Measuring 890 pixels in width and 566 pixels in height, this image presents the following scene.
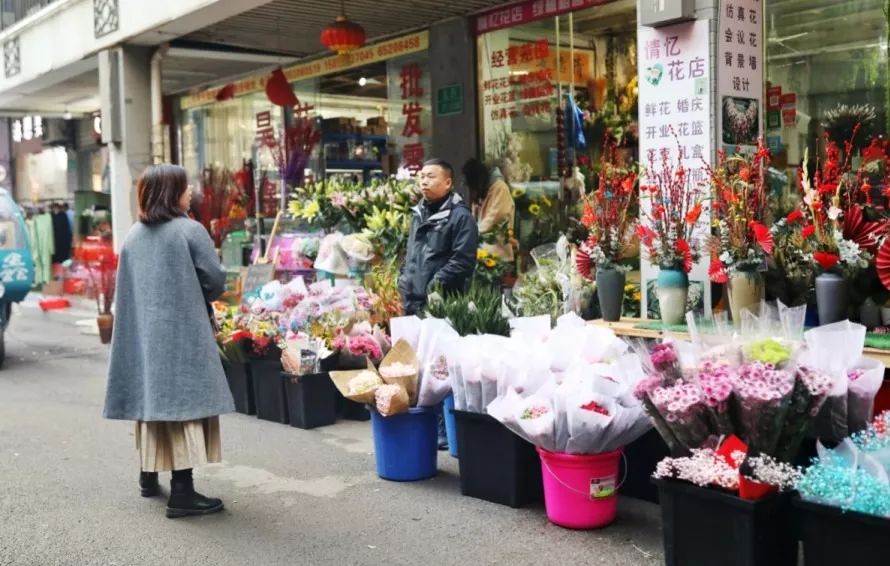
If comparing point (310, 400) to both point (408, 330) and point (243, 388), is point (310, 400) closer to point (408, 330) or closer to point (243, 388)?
point (243, 388)

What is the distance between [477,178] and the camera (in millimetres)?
10078

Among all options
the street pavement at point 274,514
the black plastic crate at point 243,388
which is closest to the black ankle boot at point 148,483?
the street pavement at point 274,514

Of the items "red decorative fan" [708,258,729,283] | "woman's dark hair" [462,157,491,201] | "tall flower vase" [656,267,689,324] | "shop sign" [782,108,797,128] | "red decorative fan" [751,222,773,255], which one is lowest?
"tall flower vase" [656,267,689,324]

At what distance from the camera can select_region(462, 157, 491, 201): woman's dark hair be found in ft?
33.0

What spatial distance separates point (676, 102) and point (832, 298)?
1.95 m

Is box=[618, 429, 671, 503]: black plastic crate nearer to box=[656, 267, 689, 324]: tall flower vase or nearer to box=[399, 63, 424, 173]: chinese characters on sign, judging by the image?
box=[656, 267, 689, 324]: tall flower vase

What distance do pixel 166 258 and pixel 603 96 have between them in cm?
641

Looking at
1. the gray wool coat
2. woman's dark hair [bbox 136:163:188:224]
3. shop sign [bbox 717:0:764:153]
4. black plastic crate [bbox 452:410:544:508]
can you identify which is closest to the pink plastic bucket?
black plastic crate [bbox 452:410:544:508]

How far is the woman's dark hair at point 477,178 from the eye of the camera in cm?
1006

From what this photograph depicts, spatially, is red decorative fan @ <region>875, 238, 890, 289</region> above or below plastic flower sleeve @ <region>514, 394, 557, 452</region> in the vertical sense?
above

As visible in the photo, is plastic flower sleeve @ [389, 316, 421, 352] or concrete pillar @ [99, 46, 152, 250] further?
concrete pillar @ [99, 46, 152, 250]

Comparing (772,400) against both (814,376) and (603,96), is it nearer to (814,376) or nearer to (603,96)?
(814,376)

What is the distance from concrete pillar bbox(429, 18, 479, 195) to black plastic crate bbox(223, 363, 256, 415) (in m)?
4.44

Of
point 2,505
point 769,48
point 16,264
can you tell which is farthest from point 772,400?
point 16,264
